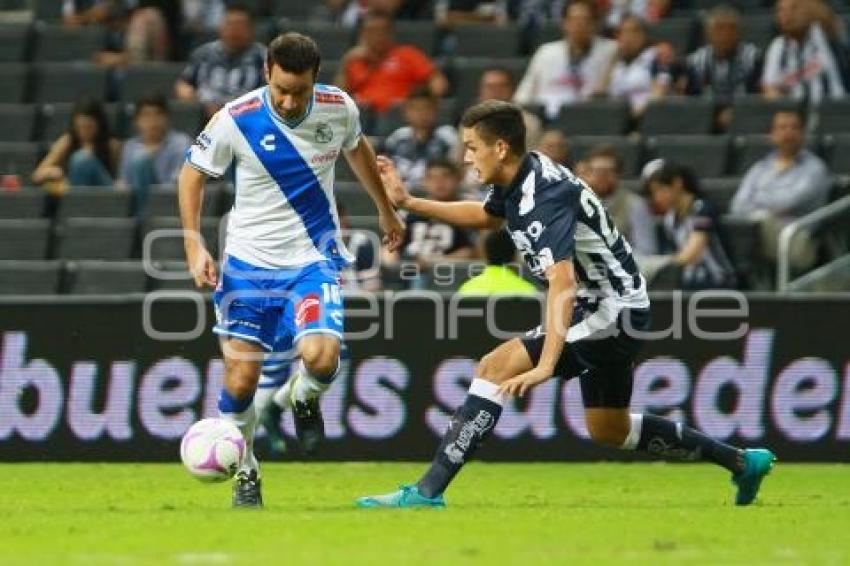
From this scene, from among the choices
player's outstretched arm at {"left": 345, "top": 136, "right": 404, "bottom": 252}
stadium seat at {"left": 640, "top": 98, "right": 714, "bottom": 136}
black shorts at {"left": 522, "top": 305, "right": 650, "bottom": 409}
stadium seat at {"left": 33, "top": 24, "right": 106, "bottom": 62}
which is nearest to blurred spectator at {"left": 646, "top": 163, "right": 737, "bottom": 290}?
stadium seat at {"left": 640, "top": 98, "right": 714, "bottom": 136}

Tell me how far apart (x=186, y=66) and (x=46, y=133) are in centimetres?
141

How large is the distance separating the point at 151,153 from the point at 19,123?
1851 mm

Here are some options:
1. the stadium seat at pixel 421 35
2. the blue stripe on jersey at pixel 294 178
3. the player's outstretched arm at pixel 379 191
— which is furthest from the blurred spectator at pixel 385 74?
the blue stripe on jersey at pixel 294 178

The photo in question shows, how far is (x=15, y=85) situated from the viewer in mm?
18922

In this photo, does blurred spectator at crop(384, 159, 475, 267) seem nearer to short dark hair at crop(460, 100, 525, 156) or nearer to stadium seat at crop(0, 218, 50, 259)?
stadium seat at crop(0, 218, 50, 259)

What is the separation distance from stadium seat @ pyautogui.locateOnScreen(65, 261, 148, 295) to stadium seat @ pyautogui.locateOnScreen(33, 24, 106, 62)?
3.86 meters

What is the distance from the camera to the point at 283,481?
12.3m

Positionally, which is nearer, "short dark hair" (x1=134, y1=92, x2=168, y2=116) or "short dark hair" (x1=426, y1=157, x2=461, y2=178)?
"short dark hair" (x1=426, y1=157, x2=461, y2=178)

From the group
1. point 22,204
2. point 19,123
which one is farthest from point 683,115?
point 19,123

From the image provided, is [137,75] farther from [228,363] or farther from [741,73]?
[228,363]

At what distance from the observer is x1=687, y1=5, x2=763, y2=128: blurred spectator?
55.6 feet

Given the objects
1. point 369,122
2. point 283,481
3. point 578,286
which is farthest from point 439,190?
point 578,286

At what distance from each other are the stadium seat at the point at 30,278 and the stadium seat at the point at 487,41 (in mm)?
4388

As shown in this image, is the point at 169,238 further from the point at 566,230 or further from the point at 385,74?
the point at 566,230
